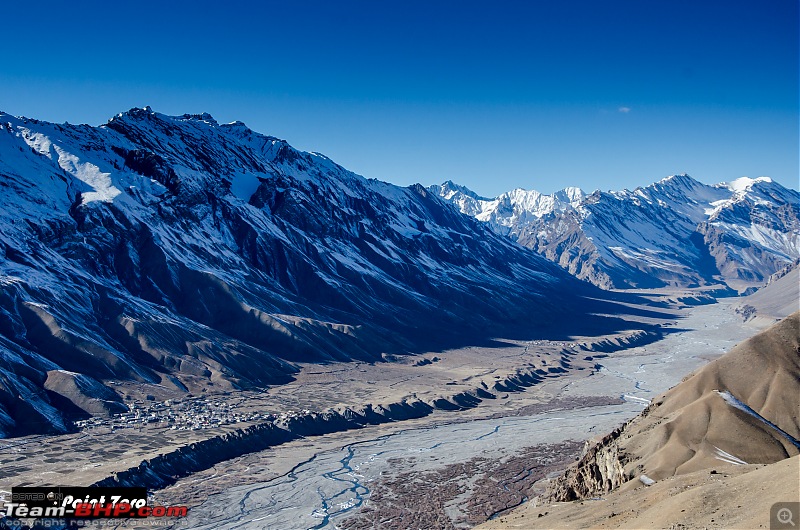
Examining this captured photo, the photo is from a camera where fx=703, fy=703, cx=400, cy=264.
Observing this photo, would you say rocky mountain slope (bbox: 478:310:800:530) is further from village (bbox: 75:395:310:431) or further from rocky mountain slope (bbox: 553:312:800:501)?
village (bbox: 75:395:310:431)

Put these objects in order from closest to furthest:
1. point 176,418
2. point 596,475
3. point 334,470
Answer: point 596,475, point 334,470, point 176,418

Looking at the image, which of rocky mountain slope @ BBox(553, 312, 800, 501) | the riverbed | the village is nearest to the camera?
rocky mountain slope @ BBox(553, 312, 800, 501)

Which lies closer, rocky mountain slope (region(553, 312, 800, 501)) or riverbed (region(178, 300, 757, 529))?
rocky mountain slope (region(553, 312, 800, 501))

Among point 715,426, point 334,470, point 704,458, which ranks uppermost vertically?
point 715,426

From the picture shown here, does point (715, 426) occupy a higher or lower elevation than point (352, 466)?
higher

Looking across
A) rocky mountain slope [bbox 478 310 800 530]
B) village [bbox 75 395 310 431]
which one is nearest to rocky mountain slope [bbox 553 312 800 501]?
rocky mountain slope [bbox 478 310 800 530]

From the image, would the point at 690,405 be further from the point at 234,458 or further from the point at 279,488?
the point at 234,458

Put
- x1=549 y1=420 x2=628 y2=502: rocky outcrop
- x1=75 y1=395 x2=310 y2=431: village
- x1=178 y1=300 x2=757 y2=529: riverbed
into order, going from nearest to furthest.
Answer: x1=549 y1=420 x2=628 y2=502: rocky outcrop < x1=178 y1=300 x2=757 y2=529: riverbed < x1=75 y1=395 x2=310 y2=431: village

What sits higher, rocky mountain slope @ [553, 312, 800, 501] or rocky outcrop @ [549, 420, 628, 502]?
rocky mountain slope @ [553, 312, 800, 501]

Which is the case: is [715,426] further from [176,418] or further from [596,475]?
[176,418]

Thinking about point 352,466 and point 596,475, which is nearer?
point 596,475

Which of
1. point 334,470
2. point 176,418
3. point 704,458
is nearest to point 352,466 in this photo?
point 334,470

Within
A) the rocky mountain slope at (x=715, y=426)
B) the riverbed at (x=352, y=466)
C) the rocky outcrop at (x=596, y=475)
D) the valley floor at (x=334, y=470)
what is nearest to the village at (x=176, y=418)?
the valley floor at (x=334, y=470)
